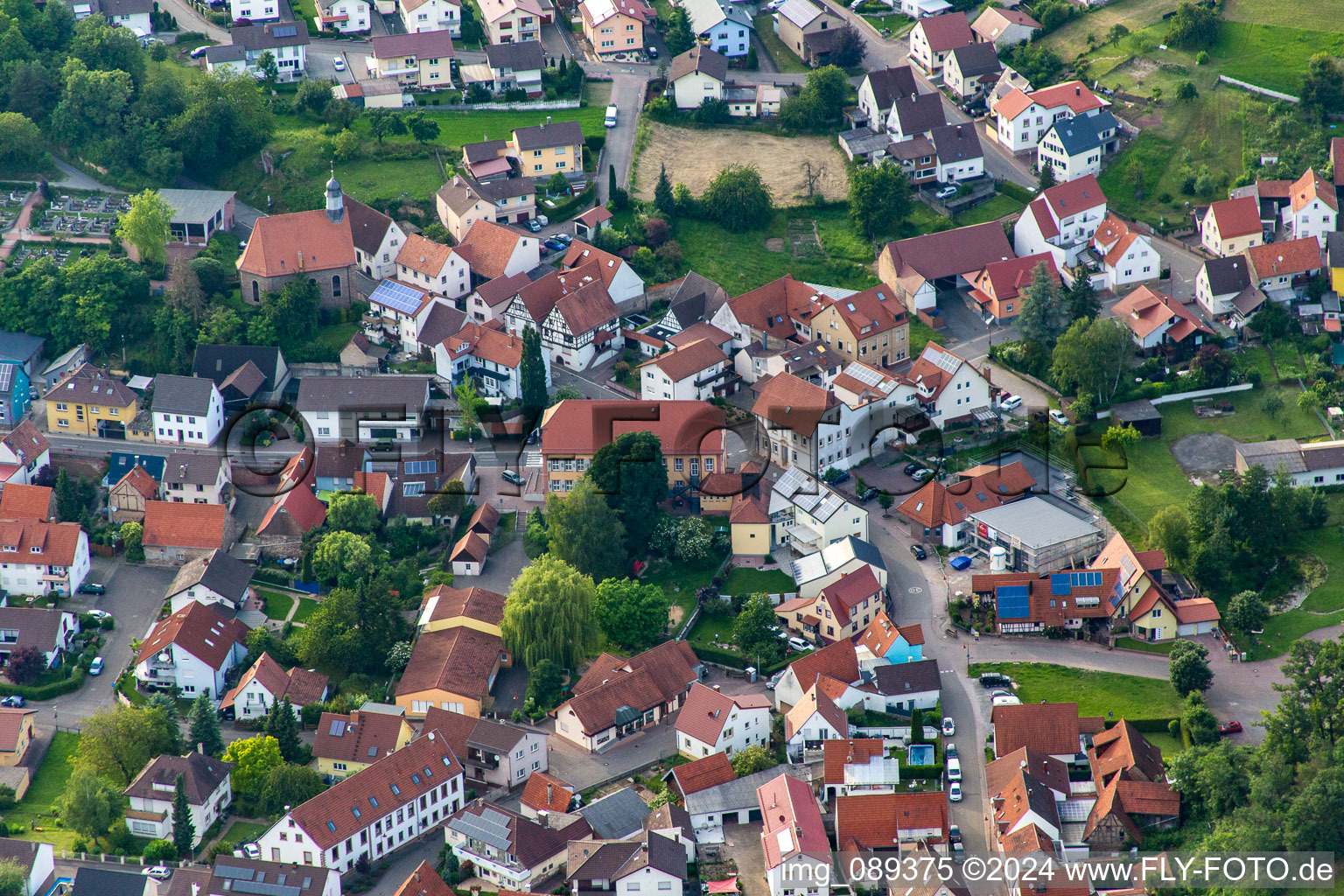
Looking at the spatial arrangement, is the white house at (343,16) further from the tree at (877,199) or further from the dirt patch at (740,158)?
the tree at (877,199)

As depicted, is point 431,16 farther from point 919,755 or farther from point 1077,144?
point 919,755

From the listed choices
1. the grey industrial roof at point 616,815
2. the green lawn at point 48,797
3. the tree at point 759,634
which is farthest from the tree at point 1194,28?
the green lawn at point 48,797

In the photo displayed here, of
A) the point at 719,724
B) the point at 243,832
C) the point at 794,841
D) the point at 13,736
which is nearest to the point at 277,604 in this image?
the point at 13,736

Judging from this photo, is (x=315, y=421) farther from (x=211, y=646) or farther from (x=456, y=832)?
(x=456, y=832)

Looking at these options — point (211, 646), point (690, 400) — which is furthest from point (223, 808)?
point (690, 400)

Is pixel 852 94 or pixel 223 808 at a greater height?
pixel 852 94

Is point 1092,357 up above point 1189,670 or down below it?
above

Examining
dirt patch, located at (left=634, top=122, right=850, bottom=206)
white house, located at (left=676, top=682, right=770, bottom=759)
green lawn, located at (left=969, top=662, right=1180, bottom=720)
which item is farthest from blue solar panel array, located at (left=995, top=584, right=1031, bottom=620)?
dirt patch, located at (left=634, top=122, right=850, bottom=206)
